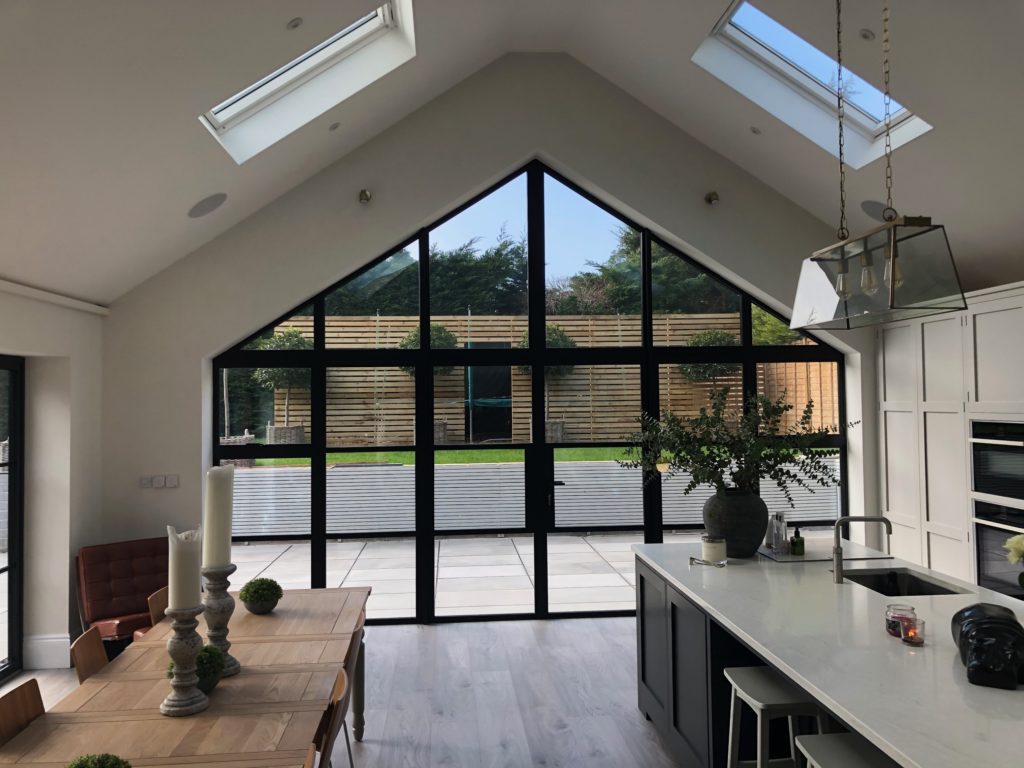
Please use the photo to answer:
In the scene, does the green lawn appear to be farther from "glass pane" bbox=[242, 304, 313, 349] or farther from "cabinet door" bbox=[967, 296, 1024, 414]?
"cabinet door" bbox=[967, 296, 1024, 414]

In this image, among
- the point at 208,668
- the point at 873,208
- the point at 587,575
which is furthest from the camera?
the point at 587,575

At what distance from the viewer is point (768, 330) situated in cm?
573

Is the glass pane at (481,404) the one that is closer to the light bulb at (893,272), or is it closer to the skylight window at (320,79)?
the skylight window at (320,79)

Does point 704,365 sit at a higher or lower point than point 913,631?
higher

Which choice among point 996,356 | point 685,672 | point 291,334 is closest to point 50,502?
point 291,334

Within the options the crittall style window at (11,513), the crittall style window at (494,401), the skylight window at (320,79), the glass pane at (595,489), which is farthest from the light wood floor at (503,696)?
the skylight window at (320,79)

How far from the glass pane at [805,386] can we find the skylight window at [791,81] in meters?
1.71

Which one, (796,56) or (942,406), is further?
(942,406)

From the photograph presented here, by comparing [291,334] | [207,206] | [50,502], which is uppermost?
[207,206]

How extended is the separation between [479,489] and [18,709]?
3.70 m

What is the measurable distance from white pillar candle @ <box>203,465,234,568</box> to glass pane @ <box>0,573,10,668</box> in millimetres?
3149

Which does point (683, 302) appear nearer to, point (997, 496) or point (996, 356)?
point (996, 356)

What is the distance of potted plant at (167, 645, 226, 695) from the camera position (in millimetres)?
2234

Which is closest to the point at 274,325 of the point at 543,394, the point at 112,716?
the point at 543,394
